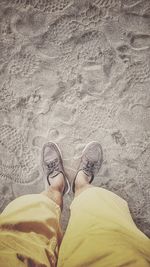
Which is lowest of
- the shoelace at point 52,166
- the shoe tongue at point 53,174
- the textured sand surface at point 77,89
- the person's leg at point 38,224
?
the person's leg at point 38,224

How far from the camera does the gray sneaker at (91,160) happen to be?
1.25 metres

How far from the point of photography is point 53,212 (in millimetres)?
1149

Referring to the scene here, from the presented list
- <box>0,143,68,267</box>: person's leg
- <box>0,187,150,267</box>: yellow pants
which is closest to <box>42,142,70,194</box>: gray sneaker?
<box>0,143,68,267</box>: person's leg

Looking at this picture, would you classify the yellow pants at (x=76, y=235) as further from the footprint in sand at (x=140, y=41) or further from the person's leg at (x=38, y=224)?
the footprint in sand at (x=140, y=41)

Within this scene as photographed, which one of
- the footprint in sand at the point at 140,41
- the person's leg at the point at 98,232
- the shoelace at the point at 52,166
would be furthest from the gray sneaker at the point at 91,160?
the footprint in sand at the point at 140,41

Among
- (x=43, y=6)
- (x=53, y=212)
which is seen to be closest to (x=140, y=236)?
(x=53, y=212)

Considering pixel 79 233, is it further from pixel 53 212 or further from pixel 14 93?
pixel 14 93

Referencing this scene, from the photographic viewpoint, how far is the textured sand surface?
3.99 feet

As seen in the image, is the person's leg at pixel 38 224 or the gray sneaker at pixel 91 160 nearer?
the person's leg at pixel 38 224

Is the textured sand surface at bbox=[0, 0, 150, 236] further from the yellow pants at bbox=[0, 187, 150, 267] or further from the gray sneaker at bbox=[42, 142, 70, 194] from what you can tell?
the yellow pants at bbox=[0, 187, 150, 267]

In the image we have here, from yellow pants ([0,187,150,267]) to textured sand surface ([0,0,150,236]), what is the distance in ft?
0.45

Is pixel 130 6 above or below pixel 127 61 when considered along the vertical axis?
above

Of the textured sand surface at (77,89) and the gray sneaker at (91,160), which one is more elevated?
the textured sand surface at (77,89)

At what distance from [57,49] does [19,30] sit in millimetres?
179
